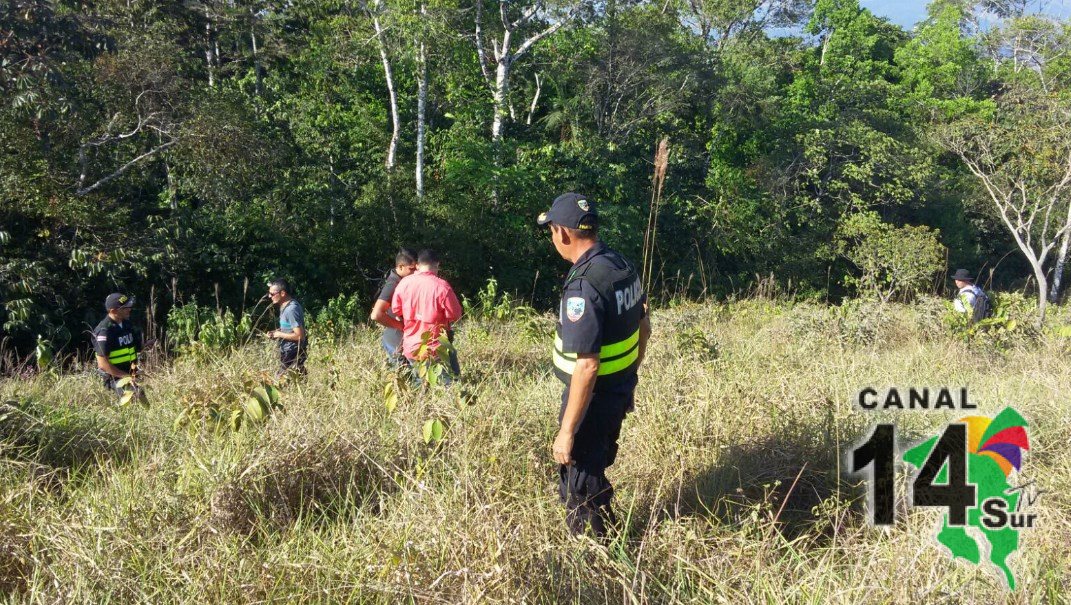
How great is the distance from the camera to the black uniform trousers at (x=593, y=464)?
2.76 metres

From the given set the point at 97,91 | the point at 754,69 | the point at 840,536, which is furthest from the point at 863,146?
the point at 840,536

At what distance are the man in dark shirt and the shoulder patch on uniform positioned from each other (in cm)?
259

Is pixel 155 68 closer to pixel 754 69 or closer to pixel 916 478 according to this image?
pixel 916 478

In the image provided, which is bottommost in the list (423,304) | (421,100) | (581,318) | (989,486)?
(989,486)

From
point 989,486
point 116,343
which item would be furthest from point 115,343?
point 989,486

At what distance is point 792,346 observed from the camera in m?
5.70

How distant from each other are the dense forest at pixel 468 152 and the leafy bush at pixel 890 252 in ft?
0.33

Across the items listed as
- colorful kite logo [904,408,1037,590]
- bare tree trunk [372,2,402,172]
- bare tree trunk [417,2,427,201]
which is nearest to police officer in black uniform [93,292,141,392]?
colorful kite logo [904,408,1037,590]

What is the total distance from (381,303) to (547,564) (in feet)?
10.2

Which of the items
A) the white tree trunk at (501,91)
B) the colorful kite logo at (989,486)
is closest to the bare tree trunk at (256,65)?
the white tree trunk at (501,91)

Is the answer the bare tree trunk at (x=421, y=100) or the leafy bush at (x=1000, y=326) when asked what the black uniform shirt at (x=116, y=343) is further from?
the bare tree trunk at (x=421, y=100)

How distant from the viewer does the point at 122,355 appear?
17.7ft

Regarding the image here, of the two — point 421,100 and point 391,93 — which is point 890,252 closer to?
point 421,100

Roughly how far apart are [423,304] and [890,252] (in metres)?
15.1
